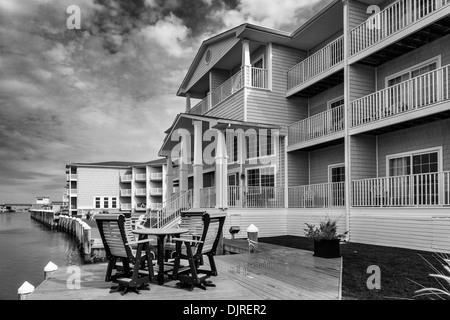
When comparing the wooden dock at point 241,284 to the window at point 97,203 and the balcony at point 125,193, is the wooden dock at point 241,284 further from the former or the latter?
the window at point 97,203

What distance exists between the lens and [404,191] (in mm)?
11625

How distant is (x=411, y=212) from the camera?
10781 millimetres

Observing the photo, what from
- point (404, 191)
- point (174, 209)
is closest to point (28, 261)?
point (174, 209)

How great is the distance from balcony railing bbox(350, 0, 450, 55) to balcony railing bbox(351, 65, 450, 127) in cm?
183

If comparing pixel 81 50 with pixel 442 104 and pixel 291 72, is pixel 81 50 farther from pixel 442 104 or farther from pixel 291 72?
pixel 442 104

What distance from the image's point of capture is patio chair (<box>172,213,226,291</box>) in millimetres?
5414

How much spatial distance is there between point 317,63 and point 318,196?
587 cm

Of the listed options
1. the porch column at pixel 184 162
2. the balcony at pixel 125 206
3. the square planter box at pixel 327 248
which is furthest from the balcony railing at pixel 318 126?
the balcony at pixel 125 206

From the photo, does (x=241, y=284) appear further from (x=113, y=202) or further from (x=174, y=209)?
(x=113, y=202)

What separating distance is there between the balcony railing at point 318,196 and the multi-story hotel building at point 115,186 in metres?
39.9

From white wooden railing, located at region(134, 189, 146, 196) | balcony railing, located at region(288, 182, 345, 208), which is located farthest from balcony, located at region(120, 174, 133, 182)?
balcony railing, located at region(288, 182, 345, 208)

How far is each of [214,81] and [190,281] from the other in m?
17.1

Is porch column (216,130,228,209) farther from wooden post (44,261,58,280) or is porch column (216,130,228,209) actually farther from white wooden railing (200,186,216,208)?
wooden post (44,261,58,280)
